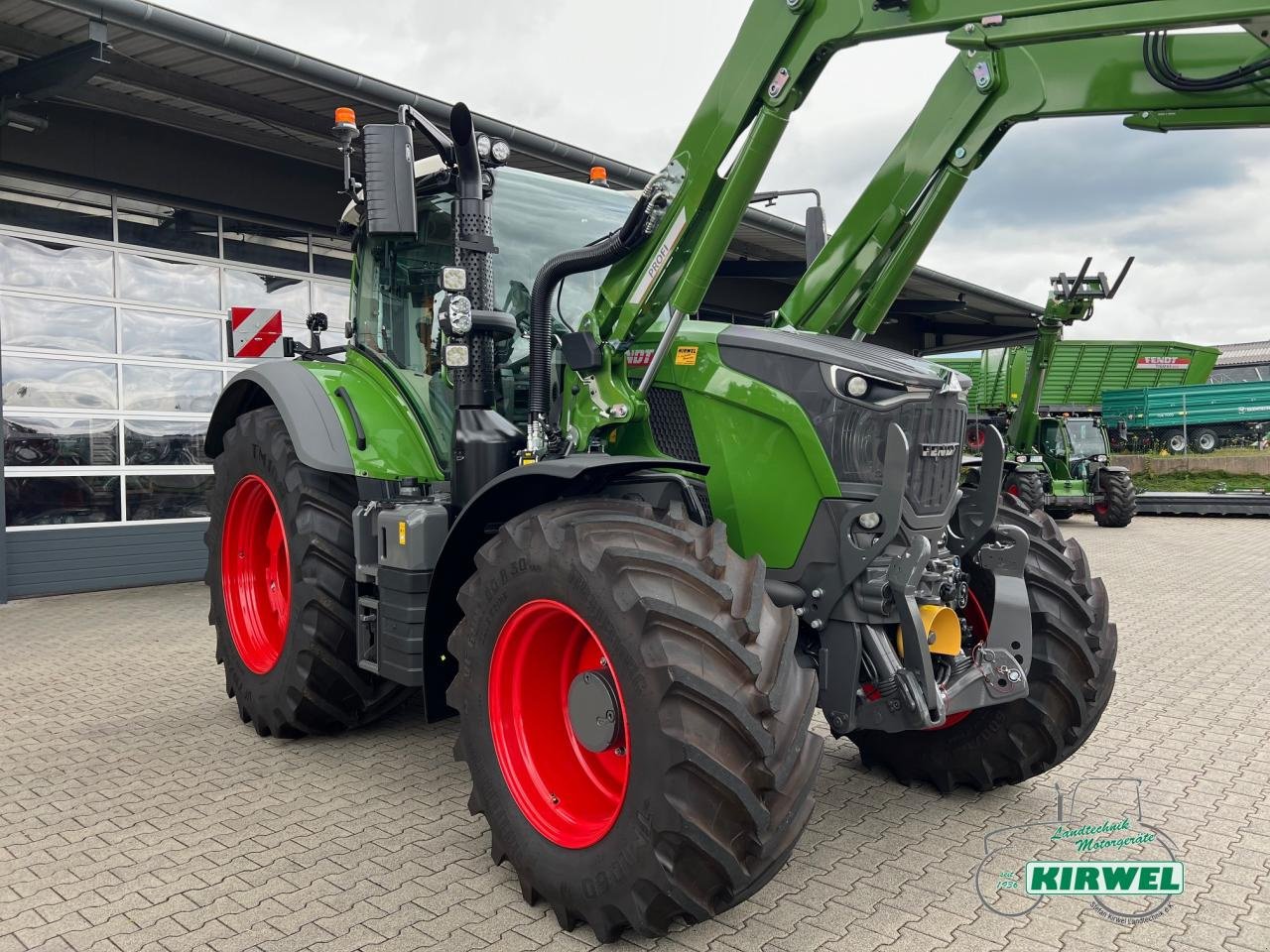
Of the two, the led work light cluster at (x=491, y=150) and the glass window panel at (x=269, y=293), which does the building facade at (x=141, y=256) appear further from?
the led work light cluster at (x=491, y=150)

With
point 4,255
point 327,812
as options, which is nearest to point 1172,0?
point 327,812

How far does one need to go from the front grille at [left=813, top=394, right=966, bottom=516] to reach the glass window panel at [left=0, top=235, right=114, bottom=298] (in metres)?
8.23

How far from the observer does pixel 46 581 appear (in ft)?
29.0

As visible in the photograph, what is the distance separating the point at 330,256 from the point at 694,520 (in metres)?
8.73

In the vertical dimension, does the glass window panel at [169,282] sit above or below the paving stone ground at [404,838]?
above

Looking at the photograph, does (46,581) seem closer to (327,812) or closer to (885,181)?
(327,812)

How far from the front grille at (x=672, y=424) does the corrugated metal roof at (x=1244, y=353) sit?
51256 millimetres

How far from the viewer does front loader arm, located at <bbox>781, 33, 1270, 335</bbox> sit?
308 centimetres

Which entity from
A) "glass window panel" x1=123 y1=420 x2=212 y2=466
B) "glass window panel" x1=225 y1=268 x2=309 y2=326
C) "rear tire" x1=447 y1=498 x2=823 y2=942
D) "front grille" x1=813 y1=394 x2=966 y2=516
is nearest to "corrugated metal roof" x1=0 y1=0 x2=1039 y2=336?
"glass window panel" x1=225 y1=268 x2=309 y2=326

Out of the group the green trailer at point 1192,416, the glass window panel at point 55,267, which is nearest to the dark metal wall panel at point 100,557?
the glass window panel at point 55,267

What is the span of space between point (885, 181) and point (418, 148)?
6105 mm

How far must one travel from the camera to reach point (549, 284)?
3693mm

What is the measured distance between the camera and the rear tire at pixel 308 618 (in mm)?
4383

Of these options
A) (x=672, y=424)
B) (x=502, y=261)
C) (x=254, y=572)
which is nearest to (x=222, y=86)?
(x=254, y=572)
